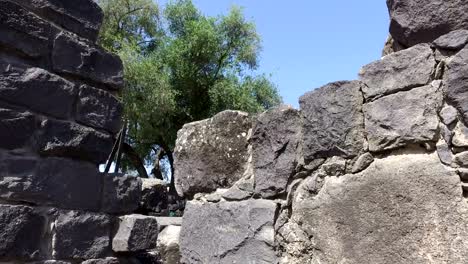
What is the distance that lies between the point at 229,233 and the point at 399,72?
980mm

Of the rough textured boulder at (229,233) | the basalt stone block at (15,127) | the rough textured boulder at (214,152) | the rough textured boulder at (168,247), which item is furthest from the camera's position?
the rough textured boulder at (168,247)

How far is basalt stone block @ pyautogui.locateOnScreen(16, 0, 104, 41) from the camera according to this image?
9.19 ft

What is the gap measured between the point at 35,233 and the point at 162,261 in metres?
0.90

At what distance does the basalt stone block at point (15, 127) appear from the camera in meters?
2.51

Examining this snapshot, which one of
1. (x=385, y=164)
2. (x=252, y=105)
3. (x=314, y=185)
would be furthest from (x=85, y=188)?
(x=252, y=105)

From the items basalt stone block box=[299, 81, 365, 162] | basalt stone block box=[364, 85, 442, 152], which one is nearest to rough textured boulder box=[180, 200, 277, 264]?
basalt stone block box=[299, 81, 365, 162]

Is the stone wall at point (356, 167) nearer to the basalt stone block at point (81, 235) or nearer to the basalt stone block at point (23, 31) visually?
the basalt stone block at point (81, 235)

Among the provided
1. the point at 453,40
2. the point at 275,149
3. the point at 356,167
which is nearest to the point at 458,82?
the point at 453,40

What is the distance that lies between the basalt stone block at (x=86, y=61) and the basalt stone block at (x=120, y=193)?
22.2 inches

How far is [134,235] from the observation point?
9.96ft

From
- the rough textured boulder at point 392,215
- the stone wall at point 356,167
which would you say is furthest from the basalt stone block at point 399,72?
the rough textured boulder at point 392,215

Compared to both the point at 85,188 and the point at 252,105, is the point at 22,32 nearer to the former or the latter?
the point at 85,188

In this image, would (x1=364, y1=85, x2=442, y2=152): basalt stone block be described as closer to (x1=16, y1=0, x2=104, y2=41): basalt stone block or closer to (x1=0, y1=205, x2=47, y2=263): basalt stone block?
(x1=0, y1=205, x2=47, y2=263): basalt stone block

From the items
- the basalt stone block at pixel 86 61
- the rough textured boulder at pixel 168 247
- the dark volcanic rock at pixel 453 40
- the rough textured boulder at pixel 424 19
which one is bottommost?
the rough textured boulder at pixel 168 247
